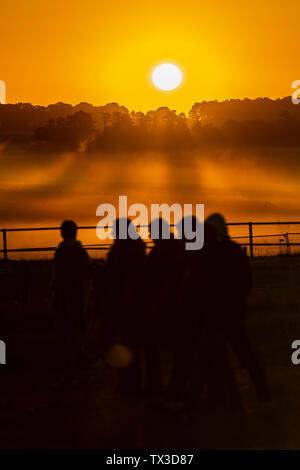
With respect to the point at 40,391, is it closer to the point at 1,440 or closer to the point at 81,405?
the point at 81,405

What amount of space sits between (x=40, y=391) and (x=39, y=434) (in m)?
1.96

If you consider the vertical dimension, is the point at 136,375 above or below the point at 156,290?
below

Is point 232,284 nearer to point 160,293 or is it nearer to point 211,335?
point 211,335

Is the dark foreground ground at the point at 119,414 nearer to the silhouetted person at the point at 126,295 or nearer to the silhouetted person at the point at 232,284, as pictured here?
the silhouetted person at the point at 126,295

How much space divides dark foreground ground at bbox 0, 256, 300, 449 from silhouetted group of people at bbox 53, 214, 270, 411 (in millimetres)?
229

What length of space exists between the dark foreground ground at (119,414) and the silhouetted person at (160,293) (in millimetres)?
444

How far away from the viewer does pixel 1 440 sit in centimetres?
706

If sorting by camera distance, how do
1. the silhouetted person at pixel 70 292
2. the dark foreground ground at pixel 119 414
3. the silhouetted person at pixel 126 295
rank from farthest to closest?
the silhouetted person at pixel 70 292
the silhouetted person at pixel 126 295
the dark foreground ground at pixel 119 414

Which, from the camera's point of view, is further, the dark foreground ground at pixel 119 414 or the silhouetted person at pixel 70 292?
the silhouetted person at pixel 70 292

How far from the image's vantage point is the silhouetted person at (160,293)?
8.24m

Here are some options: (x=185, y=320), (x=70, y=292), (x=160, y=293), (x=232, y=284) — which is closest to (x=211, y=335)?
(x=185, y=320)

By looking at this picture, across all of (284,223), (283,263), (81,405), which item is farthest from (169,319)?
(284,223)

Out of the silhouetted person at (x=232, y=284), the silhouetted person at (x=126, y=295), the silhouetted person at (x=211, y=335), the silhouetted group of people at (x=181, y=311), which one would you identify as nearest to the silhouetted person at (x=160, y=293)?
the silhouetted group of people at (x=181, y=311)

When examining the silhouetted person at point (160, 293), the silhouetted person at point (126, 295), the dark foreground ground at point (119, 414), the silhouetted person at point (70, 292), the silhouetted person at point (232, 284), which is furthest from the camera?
the silhouetted person at point (70, 292)
